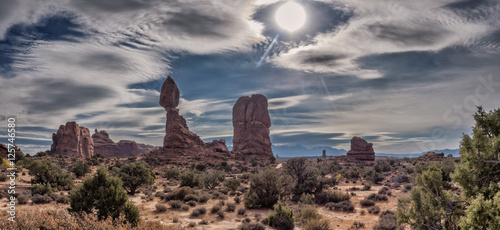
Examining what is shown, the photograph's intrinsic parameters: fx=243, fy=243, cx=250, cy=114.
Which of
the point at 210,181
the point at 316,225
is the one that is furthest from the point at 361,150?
the point at 316,225

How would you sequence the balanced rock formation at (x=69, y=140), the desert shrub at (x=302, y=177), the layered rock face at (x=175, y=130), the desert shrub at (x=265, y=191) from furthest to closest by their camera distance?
the balanced rock formation at (x=69, y=140) → the layered rock face at (x=175, y=130) → the desert shrub at (x=302, y=177) → the desert shrub at (x=265, y=191)

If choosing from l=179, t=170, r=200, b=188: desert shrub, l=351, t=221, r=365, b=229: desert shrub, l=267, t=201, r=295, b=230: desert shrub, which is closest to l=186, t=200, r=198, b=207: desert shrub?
l=267, t=201, r=295, b=230: desert shrub

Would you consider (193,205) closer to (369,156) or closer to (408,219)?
(408,219)

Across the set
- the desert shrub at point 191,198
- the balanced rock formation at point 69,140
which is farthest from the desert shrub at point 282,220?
the balanced rock formation at point 69,140

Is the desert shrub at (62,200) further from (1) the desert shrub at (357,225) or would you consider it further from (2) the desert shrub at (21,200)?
(1) the desert shrub at (357,225)

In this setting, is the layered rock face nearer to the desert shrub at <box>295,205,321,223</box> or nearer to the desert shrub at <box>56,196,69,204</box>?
the desert shrub at <box>56,196,69,204</box>

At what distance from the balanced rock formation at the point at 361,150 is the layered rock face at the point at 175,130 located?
40.1m

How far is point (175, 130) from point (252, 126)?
28830mm

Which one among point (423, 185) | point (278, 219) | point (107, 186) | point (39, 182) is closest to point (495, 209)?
point (423, 185)

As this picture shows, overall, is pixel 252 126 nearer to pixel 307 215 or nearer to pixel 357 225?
pixel 307 215

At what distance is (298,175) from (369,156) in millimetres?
59557

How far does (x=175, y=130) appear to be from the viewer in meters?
63.0

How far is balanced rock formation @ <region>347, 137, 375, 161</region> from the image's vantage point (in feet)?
240

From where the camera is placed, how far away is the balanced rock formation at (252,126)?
79.4 meters
